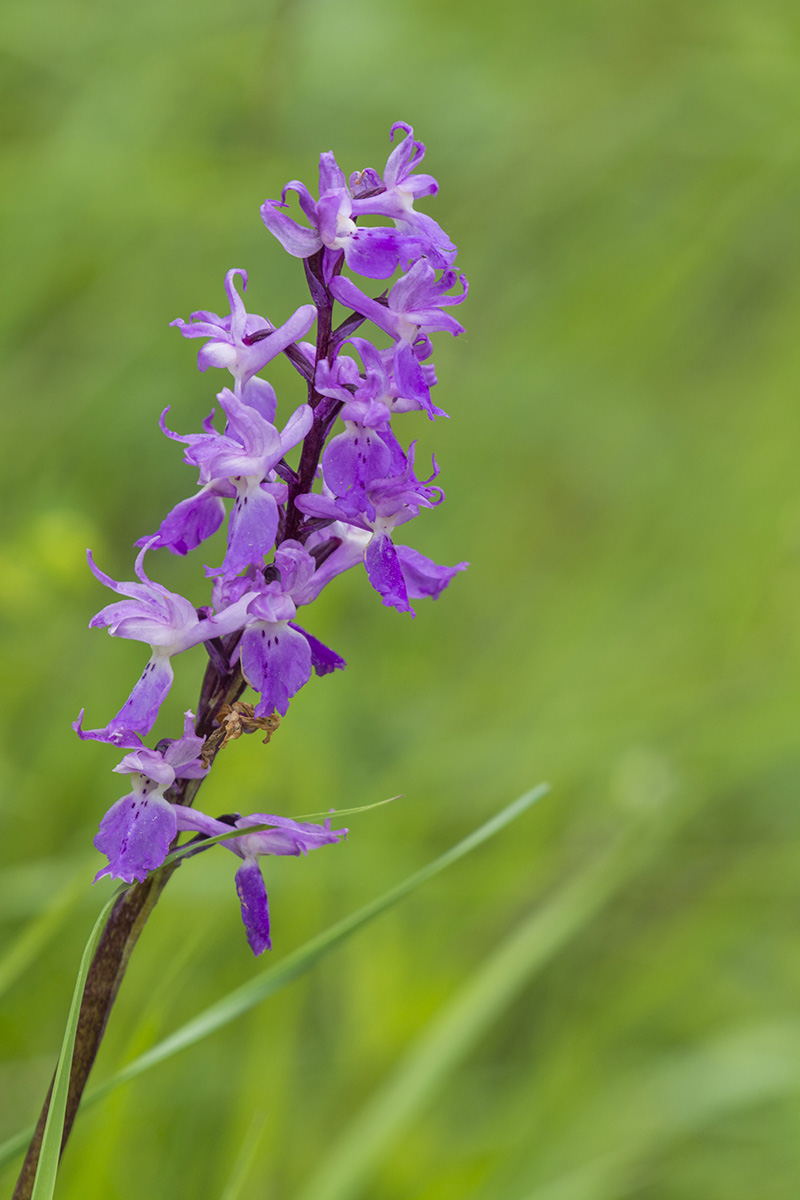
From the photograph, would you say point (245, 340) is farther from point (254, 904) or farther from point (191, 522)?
point (254, 904)

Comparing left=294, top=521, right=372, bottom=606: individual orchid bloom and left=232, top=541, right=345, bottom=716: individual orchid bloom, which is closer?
left=232, top=541, right=345, bottom=716: individual orchid bloom

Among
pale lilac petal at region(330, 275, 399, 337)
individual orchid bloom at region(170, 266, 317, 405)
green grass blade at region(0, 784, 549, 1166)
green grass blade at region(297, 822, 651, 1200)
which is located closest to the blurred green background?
green grass blade at region(297, 822, 651, 1200)

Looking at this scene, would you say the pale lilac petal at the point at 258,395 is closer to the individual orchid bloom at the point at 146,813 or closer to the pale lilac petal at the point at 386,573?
the pale lilac petal at the point at 386,573

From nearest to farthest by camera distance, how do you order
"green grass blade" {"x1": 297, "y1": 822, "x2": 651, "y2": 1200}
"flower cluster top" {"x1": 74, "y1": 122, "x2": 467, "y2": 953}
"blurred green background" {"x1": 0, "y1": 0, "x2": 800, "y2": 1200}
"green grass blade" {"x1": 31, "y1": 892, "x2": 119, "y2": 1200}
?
1. "green grass blade" {"x1": 31, "y1": 892, "x2": 119, "y2": 1200}
2. "flower cluster top" {"x1": 74, "y1": 122, "x2": 467, "y2": 953}
3. "green grass blade" {"x1": 297, "y1": 822, "x2": 651, "y2": 1200}
4. "blurred green background" {"x1": 0, "y1": 0, "x2": 800, "y2": 1200}

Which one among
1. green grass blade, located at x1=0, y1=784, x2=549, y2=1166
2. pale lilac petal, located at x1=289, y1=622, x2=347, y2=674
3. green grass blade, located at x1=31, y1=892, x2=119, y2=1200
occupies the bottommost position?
green grass blade, located at x1=31, y1=892, x2=119, y2=1200

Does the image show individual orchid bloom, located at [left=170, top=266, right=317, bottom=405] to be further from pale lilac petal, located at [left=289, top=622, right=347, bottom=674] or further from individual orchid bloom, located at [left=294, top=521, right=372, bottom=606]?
pale lilac petal, located at [left=289, top=622, right=347, bottom=674]

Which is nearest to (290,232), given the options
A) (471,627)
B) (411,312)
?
(411,312)

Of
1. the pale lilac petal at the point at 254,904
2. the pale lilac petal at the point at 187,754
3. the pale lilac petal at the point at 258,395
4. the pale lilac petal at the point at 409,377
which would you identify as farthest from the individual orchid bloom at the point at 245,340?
the pale lilac petal at the point at 254,904
